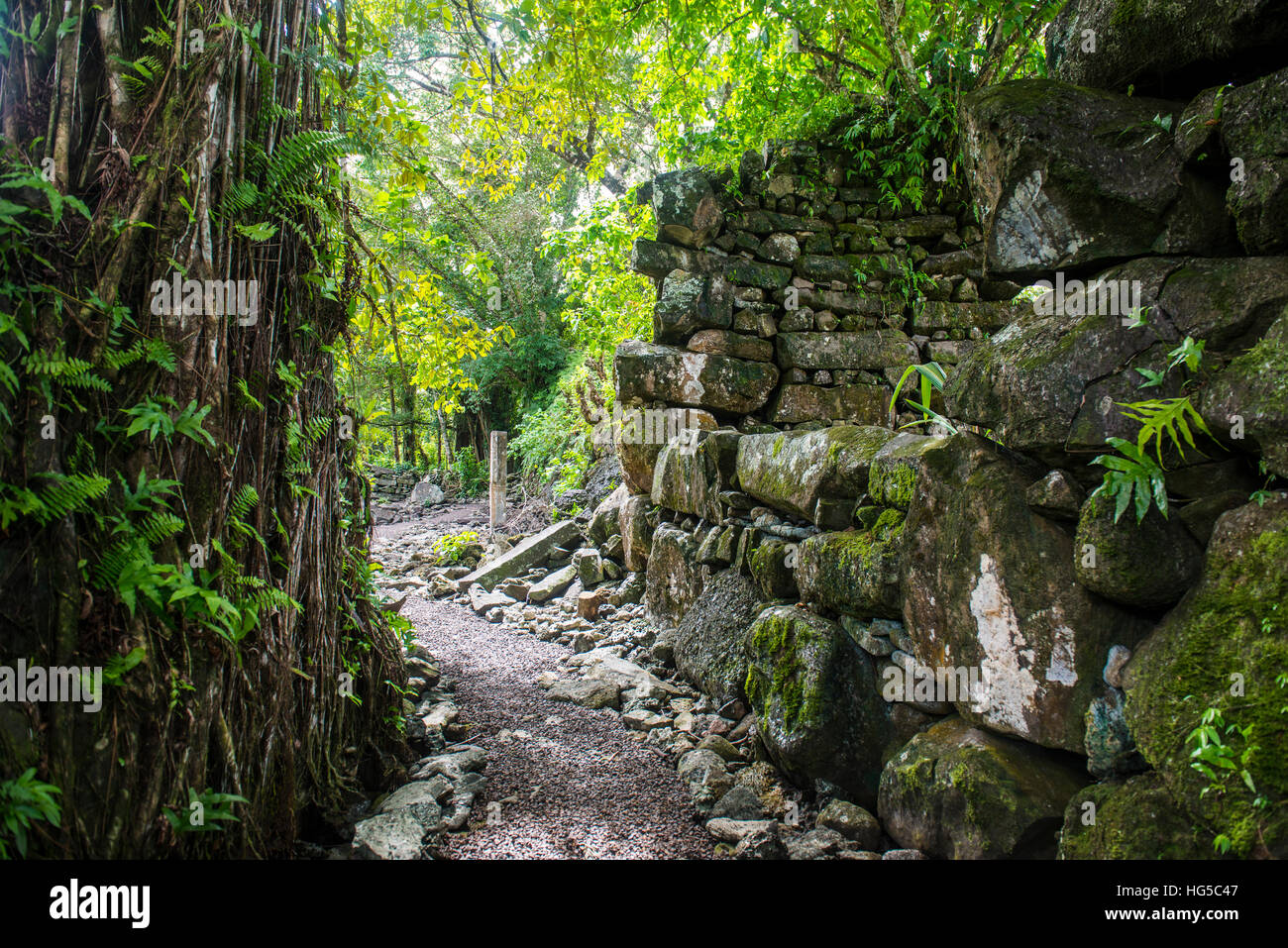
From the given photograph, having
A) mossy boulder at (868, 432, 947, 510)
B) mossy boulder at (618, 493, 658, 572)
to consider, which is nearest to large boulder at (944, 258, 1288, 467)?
mossy boulder at (868, 432, 947, 510)

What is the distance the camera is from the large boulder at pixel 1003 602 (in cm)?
189

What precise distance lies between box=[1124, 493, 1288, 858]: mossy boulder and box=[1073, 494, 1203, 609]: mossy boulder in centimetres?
5

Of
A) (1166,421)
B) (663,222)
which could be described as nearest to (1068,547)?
(1166,421)

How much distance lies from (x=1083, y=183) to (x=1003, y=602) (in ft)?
4.71

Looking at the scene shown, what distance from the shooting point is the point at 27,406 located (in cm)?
174

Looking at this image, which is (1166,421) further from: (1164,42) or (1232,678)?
(1164,42)

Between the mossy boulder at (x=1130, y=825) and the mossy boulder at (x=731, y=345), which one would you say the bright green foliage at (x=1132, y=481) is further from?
the mossy boulder at (x=731, y=345)

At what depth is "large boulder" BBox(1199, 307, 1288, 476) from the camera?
4.98 feet

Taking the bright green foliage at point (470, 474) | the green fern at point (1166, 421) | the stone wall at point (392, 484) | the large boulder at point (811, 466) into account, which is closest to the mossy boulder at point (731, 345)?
the large boulder at point (811, 466)

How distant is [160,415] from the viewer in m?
1.83

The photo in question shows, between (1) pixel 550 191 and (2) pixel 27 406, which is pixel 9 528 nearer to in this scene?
(2) pixel 27 406

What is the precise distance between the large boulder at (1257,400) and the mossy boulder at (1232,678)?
0.14 metres

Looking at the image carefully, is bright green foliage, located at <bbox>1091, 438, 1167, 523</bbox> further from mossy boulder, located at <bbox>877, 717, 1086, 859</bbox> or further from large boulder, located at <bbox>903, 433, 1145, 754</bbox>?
mossy boulder, located at <bbox>877, 717, 1086, 859</bbox>

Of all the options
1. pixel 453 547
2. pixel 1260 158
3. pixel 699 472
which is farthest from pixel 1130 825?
pixel 453 547
